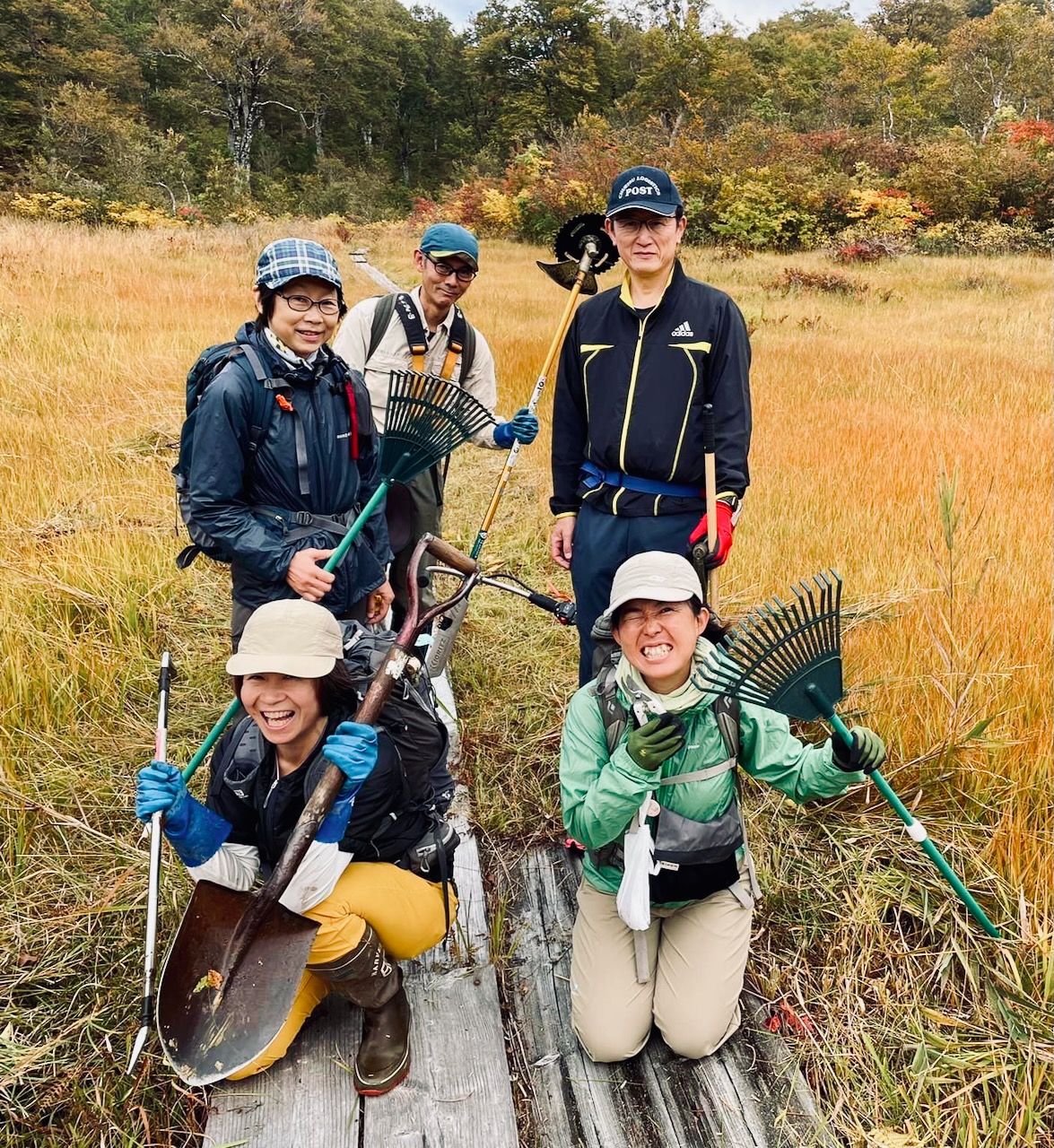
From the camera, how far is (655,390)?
2.60 metres

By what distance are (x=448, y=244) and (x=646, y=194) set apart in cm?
104

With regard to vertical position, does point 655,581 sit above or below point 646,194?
below

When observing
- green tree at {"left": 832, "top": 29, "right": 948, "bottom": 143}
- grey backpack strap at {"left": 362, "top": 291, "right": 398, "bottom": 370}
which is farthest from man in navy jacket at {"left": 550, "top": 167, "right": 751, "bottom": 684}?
green tree at {"left": 832, "top": 29, "right": 948, "bottom": 143}

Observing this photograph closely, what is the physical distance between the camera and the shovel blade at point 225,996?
1.80m

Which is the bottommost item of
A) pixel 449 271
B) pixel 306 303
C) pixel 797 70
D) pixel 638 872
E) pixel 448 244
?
pixel 638 872

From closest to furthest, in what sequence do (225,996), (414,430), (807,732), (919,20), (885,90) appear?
1. (225,996)
2. (414,430)
3. (807,732)
4. (885,90)
5. (919,20)

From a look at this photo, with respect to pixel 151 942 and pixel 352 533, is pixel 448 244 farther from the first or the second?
pixel 151 942

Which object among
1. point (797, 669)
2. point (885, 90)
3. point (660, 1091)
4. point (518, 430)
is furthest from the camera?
point (885, 90)

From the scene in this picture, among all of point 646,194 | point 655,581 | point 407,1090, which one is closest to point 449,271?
point 646,194

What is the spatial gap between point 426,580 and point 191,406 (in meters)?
1.68

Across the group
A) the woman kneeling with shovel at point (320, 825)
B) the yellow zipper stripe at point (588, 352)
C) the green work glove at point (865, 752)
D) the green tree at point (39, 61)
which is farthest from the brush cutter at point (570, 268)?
the green tree at point (39, 61)

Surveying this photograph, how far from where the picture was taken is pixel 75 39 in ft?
119

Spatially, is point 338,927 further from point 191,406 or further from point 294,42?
point 294,42

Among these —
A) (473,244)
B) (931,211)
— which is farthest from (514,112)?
(473,244)
